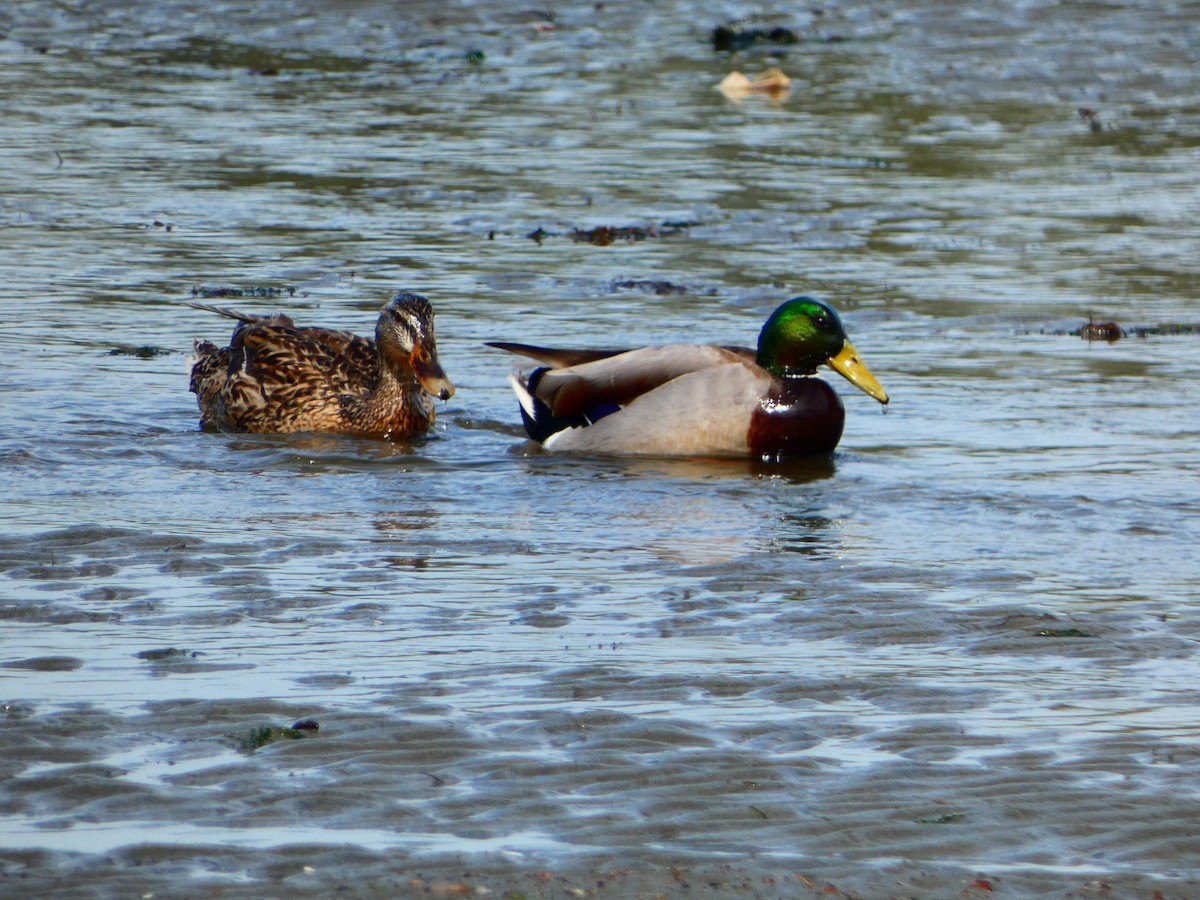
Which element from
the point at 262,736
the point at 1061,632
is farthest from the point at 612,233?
the point at 262,736

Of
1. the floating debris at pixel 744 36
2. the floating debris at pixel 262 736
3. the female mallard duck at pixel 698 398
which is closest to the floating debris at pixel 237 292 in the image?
the female mallard duck at pixel 698 398

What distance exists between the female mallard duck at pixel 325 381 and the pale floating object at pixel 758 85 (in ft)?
41.8

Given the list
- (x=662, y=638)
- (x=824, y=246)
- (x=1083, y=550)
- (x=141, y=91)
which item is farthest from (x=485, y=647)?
(x=141, y=91)

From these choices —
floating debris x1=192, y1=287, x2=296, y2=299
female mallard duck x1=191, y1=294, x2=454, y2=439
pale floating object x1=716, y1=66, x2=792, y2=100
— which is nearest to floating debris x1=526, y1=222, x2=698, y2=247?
floating debris x1=192, y1=287, x2=296, y2=299

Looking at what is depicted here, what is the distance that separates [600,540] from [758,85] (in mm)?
15388

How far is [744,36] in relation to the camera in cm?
2573

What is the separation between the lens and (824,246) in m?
13.9

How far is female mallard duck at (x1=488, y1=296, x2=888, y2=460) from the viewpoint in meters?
9.30

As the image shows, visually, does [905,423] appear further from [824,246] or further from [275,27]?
[275,27]

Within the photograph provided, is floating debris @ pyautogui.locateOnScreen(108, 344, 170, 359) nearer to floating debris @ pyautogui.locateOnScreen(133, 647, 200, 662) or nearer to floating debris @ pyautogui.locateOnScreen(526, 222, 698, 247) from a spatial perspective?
floating debris @ pyautogui.locateOnScreen(526, 222, 698, 247)

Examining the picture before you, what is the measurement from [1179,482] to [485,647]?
3.64 m

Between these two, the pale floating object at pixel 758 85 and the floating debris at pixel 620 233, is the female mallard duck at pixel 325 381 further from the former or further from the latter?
the pale floating object at pixel 758 85

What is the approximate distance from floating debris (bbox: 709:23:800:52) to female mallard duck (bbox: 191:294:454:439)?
16093 millimetres

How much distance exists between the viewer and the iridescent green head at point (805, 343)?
959cm
